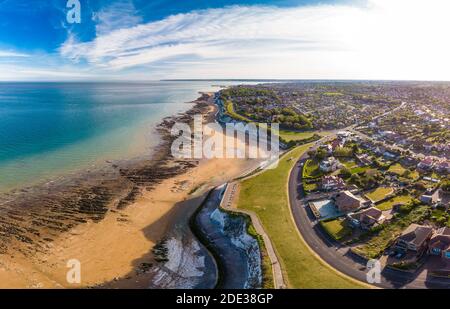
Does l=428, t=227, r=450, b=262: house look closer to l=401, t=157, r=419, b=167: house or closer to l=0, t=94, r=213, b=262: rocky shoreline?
l=401, t=157, r=419, b=167: house

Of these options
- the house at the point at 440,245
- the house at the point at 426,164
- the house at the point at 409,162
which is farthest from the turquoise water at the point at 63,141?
the house at the point at 440,245

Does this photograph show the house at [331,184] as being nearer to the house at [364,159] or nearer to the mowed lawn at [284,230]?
the mowed lawn at [284,230]

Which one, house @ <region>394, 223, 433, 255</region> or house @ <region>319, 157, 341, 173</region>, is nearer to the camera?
house @ <region>394, 223, 433, 255</region>

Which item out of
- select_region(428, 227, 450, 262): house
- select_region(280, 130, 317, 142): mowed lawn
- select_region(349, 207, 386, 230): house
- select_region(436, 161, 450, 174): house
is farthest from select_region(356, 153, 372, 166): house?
select_region(428, 227, 450, 262): house

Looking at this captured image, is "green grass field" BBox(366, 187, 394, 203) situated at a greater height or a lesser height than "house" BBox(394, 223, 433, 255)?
greater

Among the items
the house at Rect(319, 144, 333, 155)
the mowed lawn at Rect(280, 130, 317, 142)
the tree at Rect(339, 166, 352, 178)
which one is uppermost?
the mowed lawn at Rect(280, 130, 317, 142)

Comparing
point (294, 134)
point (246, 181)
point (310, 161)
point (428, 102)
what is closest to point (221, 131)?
point (294, 134)

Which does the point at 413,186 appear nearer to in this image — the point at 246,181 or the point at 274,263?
the point at 246,181
